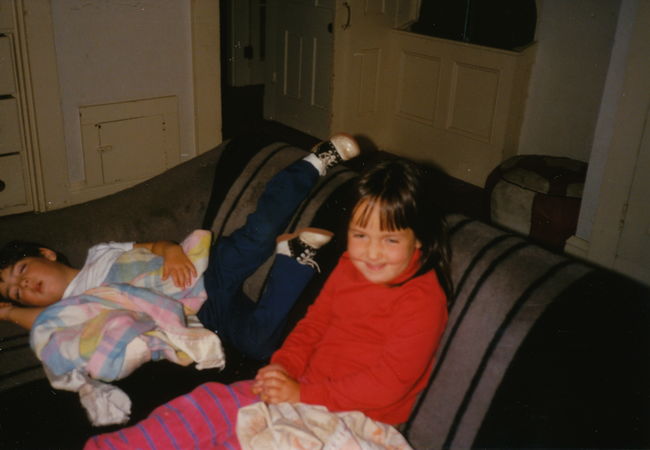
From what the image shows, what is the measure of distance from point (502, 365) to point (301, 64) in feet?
14.0

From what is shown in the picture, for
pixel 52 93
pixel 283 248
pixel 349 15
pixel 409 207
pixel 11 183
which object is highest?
pixel 349 15

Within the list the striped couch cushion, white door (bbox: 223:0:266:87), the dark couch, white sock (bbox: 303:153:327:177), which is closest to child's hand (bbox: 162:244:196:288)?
the dark couch

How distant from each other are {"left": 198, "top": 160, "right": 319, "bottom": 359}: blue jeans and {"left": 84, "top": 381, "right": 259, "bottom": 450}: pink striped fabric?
316 mm

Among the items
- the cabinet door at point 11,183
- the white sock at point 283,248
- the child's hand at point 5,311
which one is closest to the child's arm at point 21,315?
the child's hand at point 5,311

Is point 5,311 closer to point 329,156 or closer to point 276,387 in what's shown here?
point 276,387

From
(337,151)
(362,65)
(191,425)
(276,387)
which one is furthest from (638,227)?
(362,65)

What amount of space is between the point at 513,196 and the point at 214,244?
2.08m

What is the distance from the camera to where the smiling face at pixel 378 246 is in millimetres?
1365

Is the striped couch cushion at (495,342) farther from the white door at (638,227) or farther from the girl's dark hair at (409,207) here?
the white door at (638,227)

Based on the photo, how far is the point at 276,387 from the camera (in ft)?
4.47

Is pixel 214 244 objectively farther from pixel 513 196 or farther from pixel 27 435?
pixel 513 196

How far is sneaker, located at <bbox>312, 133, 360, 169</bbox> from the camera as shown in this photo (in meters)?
1.82

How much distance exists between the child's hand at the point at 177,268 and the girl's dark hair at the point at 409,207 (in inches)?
27.0

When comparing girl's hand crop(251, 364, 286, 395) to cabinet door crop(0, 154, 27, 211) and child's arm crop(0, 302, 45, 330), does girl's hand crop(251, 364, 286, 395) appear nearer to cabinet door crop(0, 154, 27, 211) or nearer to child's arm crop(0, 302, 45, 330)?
child's arm crop(0, 302, 45, 330)
